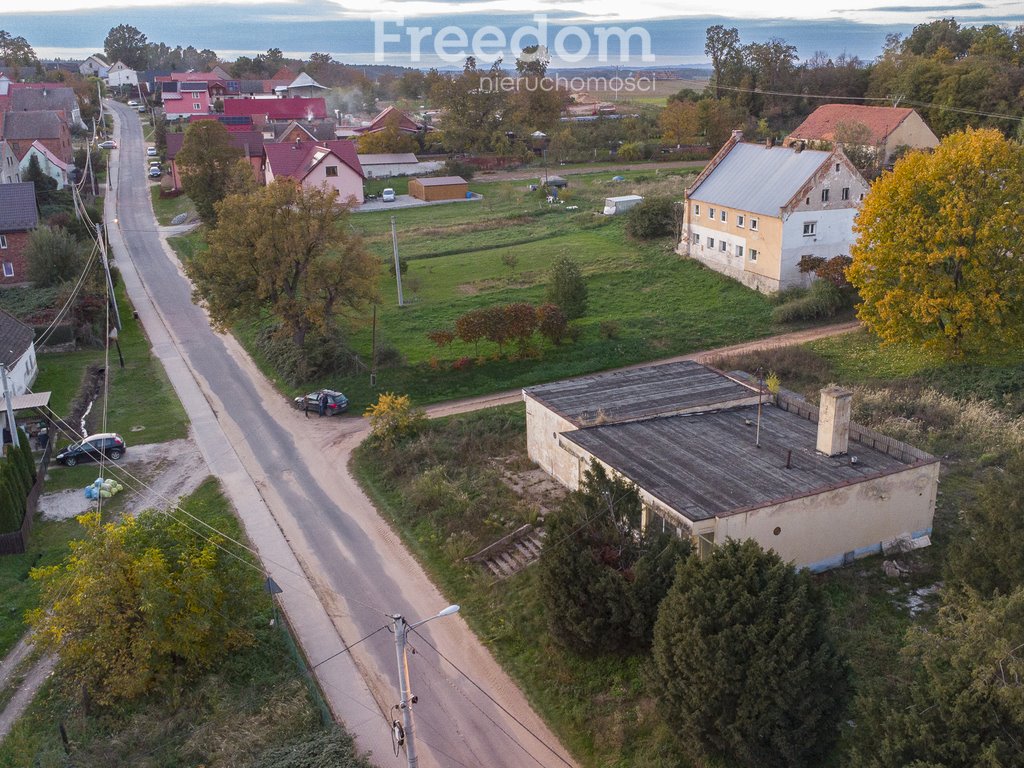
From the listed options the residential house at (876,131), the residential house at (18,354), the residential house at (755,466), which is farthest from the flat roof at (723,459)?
the residential house at (876,131)

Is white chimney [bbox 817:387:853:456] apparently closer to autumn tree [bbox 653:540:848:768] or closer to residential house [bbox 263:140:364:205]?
autumn tree [bbox 653:540:848:768]

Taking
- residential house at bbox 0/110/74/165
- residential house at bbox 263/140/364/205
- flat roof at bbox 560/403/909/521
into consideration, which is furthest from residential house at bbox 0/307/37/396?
→ residential house at bbox 0/110/74/165

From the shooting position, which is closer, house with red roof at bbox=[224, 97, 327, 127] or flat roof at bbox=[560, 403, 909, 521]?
flat roof at bbox=[560, 403, 909, 521]

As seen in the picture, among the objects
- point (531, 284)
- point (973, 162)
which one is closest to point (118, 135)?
point (531, 284)

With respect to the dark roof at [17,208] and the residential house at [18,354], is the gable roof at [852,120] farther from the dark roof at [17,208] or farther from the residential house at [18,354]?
the residential house at [18,354]

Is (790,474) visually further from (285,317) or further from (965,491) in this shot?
(285,317)

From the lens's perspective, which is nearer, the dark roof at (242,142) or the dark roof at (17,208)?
the dark roof at (17,208)

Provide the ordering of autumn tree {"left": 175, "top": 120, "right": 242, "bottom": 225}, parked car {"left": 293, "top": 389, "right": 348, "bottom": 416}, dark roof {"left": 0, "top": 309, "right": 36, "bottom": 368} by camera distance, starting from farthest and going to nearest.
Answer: autumn tree {"left": 175, "top": 120, "right": 242, "bottom": 225} → parked car {"left": 293, "top": 389, "right": 348, "bottom": 416} → dark roof {"left": 0, "top": 309, "right": 36, "bottom": 368}
